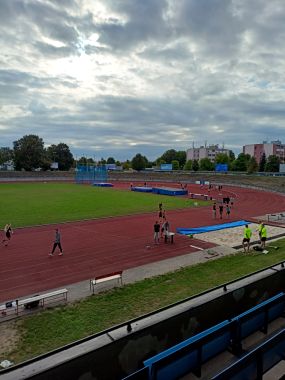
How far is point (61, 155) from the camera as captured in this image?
13225 centimetres

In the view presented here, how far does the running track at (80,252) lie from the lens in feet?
44.0

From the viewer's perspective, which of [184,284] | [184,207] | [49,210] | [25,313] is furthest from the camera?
[184,207]

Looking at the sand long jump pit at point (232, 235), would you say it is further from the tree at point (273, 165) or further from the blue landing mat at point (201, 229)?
the tree at point (273, 165)

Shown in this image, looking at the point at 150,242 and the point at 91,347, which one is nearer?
the point at 91,347

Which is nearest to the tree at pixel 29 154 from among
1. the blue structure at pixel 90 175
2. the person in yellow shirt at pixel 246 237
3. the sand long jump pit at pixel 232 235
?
the blue structure at pixel 90 175

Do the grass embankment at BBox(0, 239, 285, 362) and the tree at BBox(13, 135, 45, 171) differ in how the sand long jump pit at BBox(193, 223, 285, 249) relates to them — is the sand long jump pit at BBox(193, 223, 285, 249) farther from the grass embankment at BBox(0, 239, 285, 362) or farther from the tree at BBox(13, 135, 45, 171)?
the tree at BBox(13, 135, 45, 171)

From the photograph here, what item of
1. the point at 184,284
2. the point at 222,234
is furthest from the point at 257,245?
the point at 184,284

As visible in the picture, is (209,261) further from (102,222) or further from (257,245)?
(102,222)

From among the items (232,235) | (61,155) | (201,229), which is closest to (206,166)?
(61,155)

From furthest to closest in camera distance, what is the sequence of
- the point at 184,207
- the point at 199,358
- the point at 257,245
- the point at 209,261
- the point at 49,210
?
the point at 184,207 → the point at 49,210 → the point at 257,245 → the point at 209,261 → the point at 199,358

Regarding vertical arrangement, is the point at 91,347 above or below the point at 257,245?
above

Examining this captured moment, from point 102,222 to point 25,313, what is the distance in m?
16.9

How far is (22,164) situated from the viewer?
4323 inches

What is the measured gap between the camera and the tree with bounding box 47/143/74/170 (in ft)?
432
